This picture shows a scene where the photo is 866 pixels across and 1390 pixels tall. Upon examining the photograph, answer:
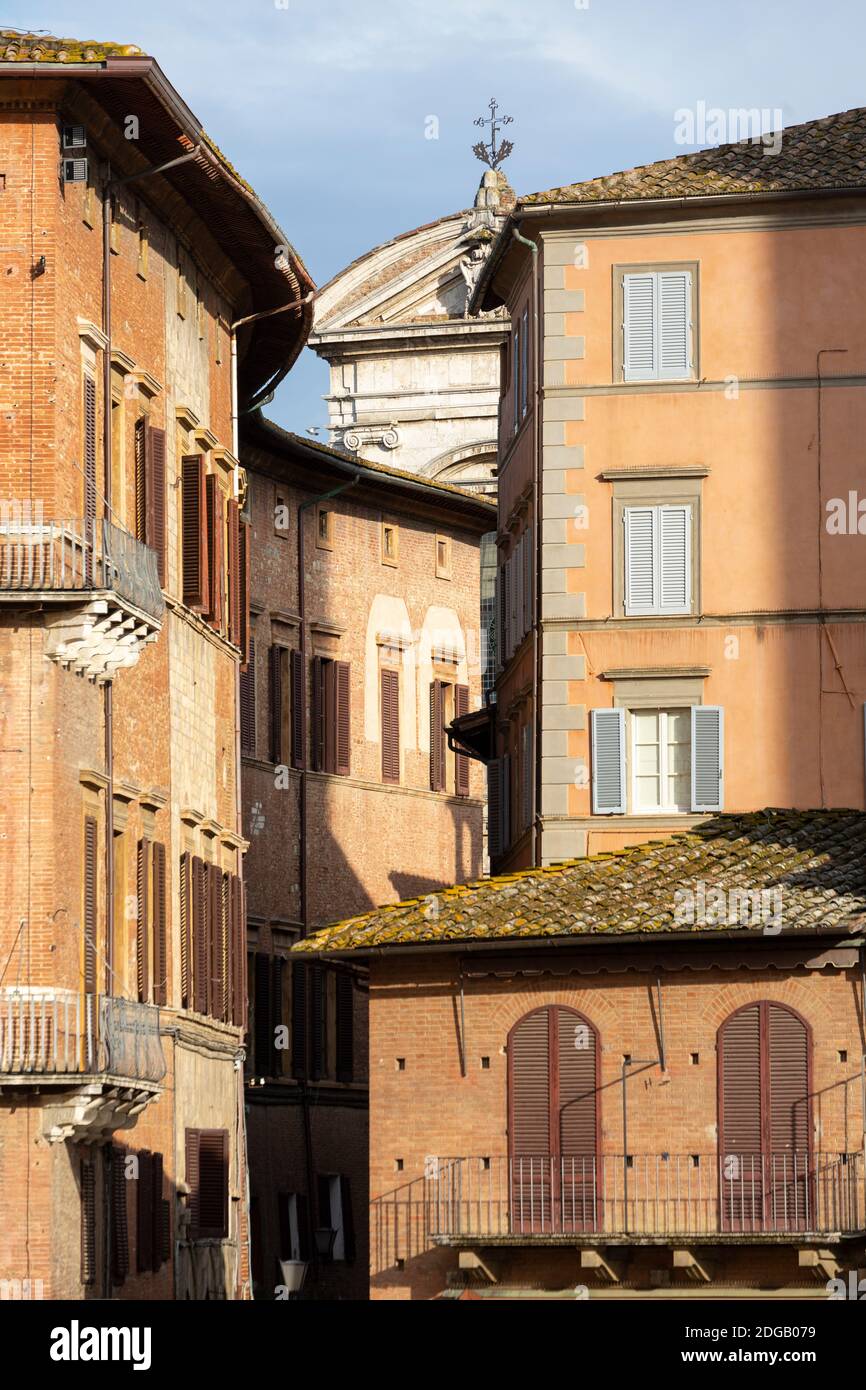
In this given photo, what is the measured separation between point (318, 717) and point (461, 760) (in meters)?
5.80

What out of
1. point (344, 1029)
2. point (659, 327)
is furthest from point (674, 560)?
point (344, 1029)

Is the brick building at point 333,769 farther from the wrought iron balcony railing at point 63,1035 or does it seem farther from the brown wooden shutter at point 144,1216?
the wrought iron balcony railing at point 63,1035

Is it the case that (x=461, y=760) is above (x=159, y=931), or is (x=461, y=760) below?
above

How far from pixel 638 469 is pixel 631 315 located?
227cm

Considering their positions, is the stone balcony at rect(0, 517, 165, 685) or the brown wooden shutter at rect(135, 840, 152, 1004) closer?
the stone balcony at rect(0, 517, 165, 685)

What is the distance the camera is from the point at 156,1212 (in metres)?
39.7

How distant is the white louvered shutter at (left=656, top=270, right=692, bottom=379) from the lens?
149 feet

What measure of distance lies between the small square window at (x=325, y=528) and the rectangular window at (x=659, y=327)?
1440 centimetres

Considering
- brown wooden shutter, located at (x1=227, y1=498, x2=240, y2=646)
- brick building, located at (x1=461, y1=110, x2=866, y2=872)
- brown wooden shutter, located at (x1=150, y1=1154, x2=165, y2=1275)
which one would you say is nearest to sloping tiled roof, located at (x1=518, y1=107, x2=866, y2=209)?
brick building, located at (x1=461, y1=110, x2=866, y2=872)

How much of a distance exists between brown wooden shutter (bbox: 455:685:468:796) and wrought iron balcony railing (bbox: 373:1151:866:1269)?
978 inches

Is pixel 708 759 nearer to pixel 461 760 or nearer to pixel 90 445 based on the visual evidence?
pixel 90 445

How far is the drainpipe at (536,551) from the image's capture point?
148ft

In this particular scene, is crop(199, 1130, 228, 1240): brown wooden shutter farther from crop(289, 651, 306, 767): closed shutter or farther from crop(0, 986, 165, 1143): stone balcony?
crop(289, 651, 306, 767): closed shutter

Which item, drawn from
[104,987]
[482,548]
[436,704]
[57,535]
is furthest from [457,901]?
[482,548]
